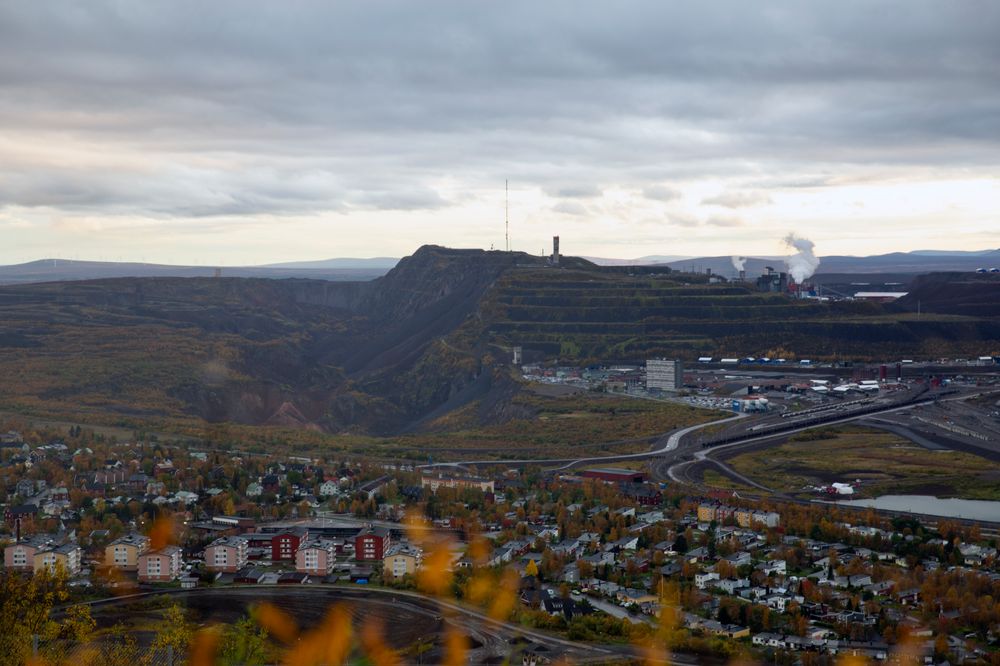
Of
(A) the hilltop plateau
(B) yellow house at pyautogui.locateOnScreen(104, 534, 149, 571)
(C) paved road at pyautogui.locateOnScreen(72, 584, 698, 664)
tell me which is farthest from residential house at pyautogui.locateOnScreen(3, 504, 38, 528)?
(A) the hilltop plateau

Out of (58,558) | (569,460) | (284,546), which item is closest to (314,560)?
(284,546)

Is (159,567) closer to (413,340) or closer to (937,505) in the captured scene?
(937,505)

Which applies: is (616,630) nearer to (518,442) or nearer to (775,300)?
(518,442)

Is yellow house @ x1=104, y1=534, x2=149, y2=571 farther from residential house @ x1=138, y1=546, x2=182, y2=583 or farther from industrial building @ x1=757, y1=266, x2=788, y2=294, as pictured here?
industrial building @ x1=757, y1=266, x2=788, y2=294

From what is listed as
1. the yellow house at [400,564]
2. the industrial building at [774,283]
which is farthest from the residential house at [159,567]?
the industrial building at [774,283]

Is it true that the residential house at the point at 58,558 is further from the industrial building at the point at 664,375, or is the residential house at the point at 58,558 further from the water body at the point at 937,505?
the industrial building at the point at 664,375

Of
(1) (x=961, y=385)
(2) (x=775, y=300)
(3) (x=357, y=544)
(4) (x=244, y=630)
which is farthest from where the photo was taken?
(2) (x=775, y=300)

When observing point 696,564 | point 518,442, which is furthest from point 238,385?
point 696,564
